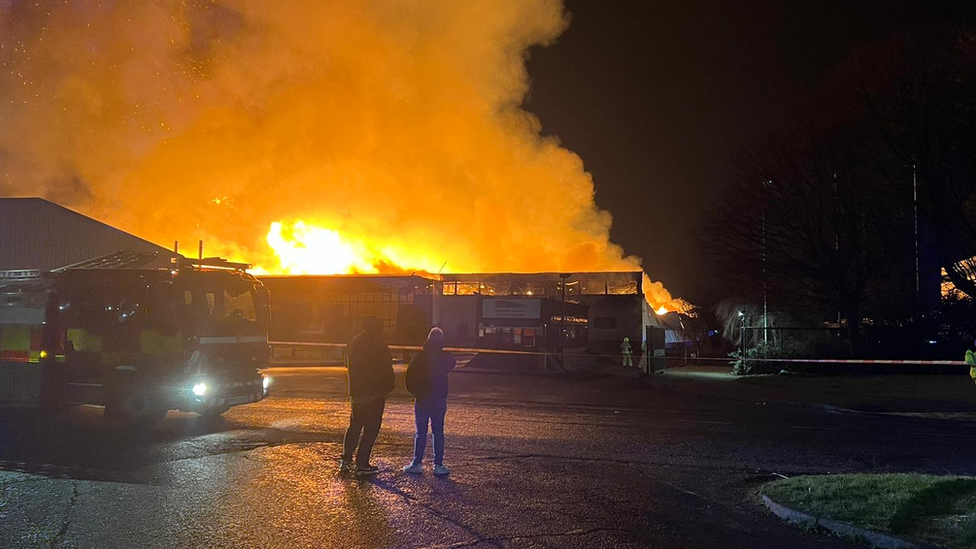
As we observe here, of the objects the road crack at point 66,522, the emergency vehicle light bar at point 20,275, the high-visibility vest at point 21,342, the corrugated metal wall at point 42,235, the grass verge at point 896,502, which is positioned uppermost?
the corrugated metal wall at point 42,235

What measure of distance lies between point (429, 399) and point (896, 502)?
14.5 ft

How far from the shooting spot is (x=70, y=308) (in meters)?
10.3

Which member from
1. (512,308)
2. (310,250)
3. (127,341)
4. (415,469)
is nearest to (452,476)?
(415,469)

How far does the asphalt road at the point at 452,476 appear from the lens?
5391 millimetres

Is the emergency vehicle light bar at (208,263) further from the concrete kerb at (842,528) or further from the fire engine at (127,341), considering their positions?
the concrete kerb at (842,528)

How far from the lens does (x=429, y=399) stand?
24.5ft

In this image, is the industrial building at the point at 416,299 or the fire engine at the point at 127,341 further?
the industrial building at the point at 416,299

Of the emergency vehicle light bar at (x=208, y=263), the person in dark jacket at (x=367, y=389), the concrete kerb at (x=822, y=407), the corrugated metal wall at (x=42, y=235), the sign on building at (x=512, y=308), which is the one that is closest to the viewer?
the person in dark jacket at (x=367, y=389)

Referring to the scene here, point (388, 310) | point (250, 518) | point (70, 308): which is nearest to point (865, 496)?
point (250, 518)

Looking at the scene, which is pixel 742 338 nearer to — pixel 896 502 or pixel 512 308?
pixel 512 308

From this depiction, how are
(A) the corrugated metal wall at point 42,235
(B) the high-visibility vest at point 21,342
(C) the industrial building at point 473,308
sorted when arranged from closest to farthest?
(B) the high-visibility vest at point 21,342 < (C) the industrial building at point 473,308 < (A) the corrugated metal wall at point 42,235

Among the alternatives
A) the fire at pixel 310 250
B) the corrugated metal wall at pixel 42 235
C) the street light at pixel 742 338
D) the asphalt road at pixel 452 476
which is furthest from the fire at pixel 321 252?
the asphalt road at pixel 452 476

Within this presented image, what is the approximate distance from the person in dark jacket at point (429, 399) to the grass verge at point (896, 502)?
3.31 m

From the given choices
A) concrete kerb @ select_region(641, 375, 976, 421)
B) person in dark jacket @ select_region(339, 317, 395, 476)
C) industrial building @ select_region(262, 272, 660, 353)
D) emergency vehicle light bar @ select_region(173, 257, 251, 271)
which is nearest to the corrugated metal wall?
industrial building @ select_region(262, 272, 660, 353)
